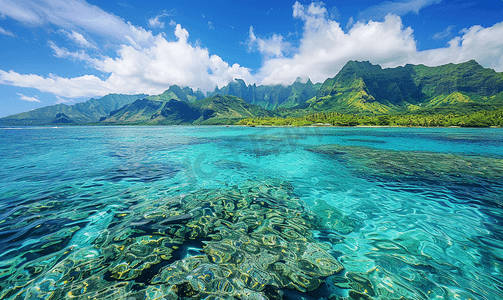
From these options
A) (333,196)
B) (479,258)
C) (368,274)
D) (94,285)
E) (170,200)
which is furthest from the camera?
(333,196)

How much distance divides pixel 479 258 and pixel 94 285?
43.9 ft

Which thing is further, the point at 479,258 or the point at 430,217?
the point at 430,217

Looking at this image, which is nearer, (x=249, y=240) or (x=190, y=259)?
(x=190, y=259)

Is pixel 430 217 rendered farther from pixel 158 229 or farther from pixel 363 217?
pixel 158 229

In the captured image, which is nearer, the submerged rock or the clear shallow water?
the submerged rock

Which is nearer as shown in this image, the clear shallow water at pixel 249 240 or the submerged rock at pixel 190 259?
the submerged rock at pixel 190 259

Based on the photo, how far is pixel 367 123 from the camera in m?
198

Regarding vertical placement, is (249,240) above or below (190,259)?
below

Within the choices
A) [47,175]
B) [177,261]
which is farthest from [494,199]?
[47,175]

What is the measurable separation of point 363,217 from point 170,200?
11614 mm

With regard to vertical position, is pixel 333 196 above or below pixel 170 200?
below

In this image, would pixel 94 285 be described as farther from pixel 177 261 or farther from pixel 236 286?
pixel 236 286

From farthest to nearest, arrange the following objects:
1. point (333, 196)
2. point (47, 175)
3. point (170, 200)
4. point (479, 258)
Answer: point (47, 175) < point (333, 196) < point (170, 200) < point (479, 258)

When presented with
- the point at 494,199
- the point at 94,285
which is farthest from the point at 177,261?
the point at 494,199
